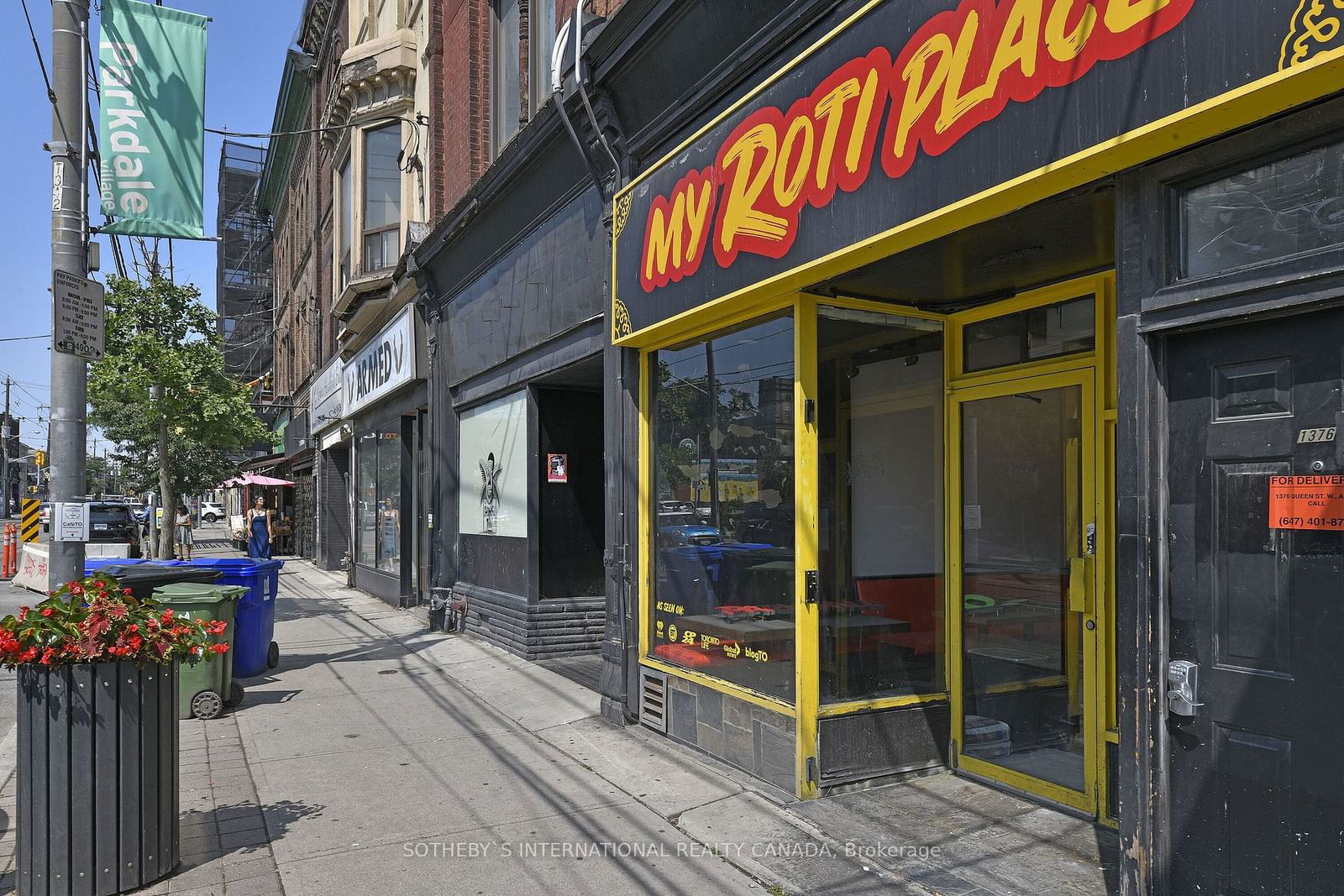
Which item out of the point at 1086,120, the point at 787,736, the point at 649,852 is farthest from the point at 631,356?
the point at 1086,120

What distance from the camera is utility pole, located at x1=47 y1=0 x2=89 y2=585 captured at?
20.4 feet

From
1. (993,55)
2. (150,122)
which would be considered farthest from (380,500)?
(993,55)

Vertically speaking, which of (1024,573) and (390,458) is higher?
(390,458)

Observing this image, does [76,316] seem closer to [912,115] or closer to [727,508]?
[727,508]

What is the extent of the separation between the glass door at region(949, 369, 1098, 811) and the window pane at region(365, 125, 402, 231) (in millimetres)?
14945

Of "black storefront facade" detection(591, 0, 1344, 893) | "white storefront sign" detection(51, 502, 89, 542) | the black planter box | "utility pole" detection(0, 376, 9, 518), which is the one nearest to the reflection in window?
"black storefront facade" detection(591, 0, 1344, 893)

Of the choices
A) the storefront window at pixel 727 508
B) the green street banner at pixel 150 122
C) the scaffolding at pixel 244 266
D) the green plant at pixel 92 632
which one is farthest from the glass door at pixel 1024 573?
the scaffolding at pixel 244 266

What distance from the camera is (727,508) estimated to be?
260 inches

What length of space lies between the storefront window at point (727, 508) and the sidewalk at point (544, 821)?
0.79 meters

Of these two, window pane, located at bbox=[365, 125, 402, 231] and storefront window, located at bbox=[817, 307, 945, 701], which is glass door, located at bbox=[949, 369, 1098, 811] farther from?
window pane, located at bbox=[365, 125, 402, 231]

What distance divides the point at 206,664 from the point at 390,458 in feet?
28.6

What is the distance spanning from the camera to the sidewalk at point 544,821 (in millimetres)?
4594

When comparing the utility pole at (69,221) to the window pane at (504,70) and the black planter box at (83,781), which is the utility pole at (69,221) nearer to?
the black planter box at (83,781)

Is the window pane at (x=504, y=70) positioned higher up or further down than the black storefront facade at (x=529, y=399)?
higher up
